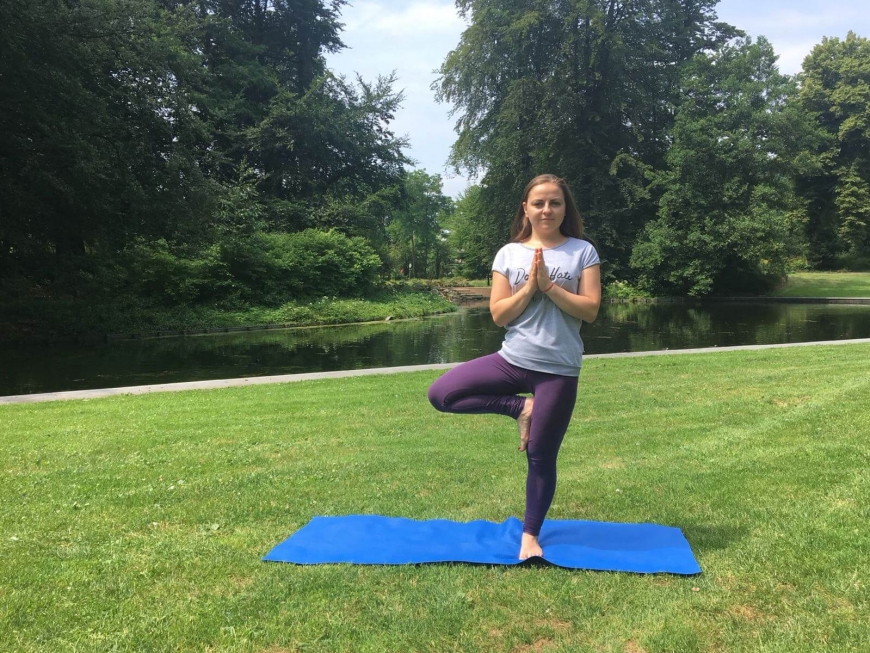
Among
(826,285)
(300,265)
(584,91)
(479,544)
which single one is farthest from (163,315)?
(826,285)

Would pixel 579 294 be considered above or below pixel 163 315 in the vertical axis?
above

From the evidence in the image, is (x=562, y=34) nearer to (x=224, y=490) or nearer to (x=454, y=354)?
(x=454, y=354)

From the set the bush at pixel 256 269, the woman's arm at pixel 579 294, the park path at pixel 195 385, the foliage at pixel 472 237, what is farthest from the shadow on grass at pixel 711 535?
the foliage at pixel 472 237

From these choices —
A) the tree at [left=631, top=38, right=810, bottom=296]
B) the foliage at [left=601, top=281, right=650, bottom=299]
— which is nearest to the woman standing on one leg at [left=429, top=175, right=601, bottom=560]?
the tree at [left=631, top=38, right=810, bottom=296]

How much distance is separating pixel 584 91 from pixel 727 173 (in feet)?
31.8

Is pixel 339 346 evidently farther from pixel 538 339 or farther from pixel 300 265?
pixel 538 339

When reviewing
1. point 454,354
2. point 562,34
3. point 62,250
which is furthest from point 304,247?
point 562,34

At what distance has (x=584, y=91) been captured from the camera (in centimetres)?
3553

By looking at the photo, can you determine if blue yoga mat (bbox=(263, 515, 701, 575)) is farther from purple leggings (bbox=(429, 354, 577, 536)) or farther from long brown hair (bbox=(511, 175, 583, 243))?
long brown hair (bbox=(511, 175, 583, 243))

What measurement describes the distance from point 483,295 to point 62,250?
31668mm

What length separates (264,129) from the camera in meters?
30.8

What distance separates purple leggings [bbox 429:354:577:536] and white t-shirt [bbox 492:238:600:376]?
7 centimetres

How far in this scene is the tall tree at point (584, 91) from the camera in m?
34.2

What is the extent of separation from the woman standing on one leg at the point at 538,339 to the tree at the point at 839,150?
4650 centimetres
